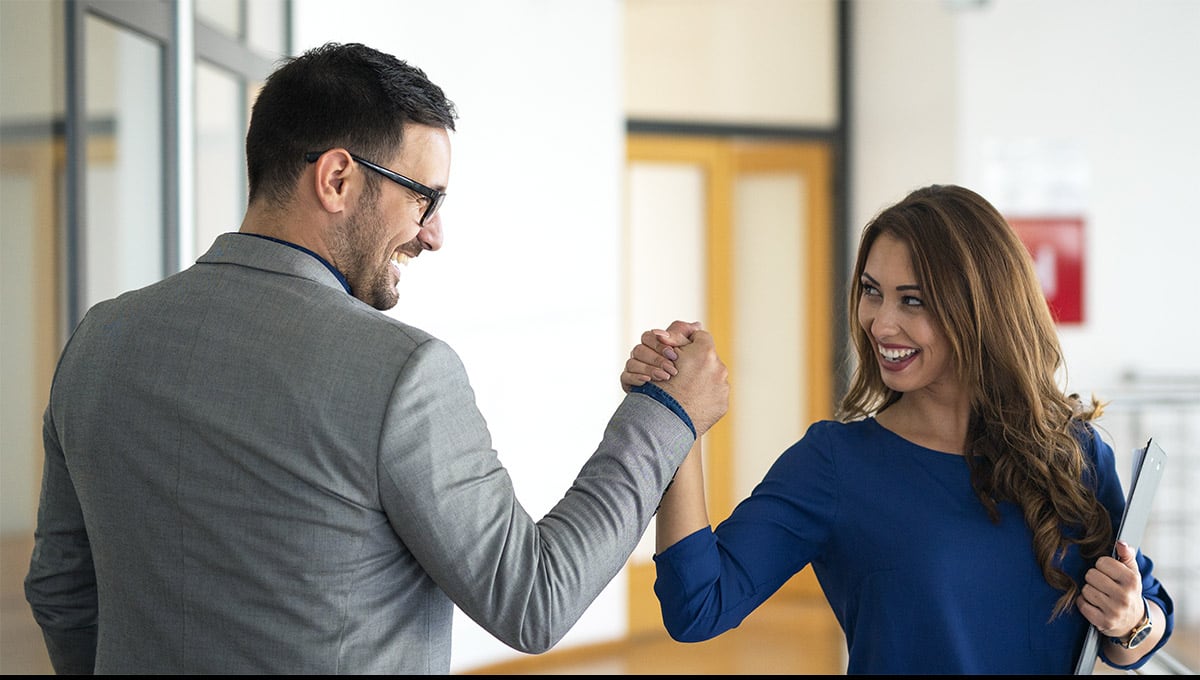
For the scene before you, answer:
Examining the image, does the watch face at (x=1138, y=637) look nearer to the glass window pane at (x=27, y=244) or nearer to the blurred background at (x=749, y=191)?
the glass window pane at (x=27, y=244)

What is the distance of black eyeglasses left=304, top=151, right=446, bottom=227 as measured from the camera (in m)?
1.25

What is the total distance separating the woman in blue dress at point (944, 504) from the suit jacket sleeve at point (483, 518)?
30cm

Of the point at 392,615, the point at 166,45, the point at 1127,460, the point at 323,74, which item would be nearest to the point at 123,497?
the point at 392,615

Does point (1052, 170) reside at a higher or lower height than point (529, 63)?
lower

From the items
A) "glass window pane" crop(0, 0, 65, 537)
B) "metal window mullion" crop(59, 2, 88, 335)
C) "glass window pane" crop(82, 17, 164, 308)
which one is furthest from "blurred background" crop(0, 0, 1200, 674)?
"glass window pane" crop(0, 0, 65, 537)

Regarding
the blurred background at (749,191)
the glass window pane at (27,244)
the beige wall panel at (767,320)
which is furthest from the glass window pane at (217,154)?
the beige wall panel at (767,320)

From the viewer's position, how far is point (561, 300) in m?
4.88

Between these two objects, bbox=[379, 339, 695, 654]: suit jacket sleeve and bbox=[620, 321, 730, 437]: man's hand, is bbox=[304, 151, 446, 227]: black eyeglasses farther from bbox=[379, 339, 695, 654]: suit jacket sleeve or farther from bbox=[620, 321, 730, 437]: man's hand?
bbox=[620, 321, 730, 437]: man's hand

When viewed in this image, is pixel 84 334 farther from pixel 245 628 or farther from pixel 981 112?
pixel 981 112

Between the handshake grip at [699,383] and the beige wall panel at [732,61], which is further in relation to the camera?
the beige wall panel at [732,61]

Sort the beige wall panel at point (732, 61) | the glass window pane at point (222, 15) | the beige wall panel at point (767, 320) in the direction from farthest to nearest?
the beige wall panel at point (767, 320) < the beige wall panel at point (732, 61) < the glass window pane at point (222, 15)

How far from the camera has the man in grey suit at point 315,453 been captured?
1.12 m

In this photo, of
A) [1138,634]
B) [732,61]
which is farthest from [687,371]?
[732,61]

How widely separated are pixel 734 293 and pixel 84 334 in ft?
15.8
